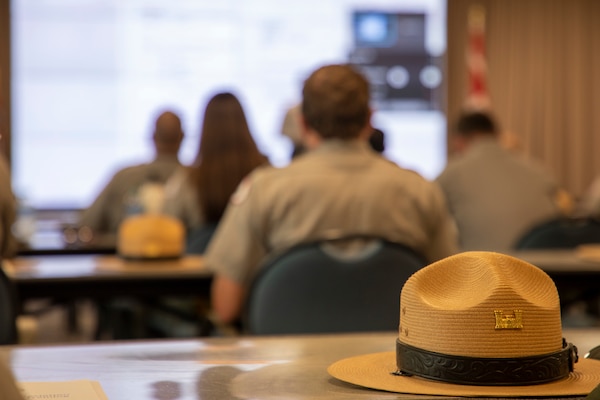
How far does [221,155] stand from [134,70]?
494cm

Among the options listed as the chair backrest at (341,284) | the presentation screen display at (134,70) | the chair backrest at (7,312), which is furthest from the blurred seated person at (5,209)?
the presentation screen display at (134,70)

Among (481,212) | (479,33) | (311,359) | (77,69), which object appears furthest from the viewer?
(479,33)

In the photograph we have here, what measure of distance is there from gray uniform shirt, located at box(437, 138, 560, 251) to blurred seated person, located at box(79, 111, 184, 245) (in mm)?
1354

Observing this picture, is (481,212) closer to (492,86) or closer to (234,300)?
(234,300)

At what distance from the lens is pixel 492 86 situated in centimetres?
1002

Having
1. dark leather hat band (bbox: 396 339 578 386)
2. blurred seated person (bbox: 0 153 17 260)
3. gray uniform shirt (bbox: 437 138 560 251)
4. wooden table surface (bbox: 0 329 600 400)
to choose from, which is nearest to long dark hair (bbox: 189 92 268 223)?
gray uniform shirt (bbox: 437 138 560 251)

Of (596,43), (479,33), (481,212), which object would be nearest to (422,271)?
(481,212)

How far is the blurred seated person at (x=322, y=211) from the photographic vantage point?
2.45m

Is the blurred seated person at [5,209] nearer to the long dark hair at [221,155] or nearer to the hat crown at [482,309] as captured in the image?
the long dark hair at [221,155]

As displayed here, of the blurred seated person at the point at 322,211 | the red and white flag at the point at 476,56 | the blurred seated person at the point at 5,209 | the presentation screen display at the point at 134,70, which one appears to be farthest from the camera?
the red and white flag at the point at 476,56

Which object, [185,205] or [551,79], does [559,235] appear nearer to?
[185,205]

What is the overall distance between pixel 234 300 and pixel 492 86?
25.8 ft

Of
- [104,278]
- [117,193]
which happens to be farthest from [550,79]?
[104,278]

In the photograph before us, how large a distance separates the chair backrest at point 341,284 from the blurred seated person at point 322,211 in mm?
336
